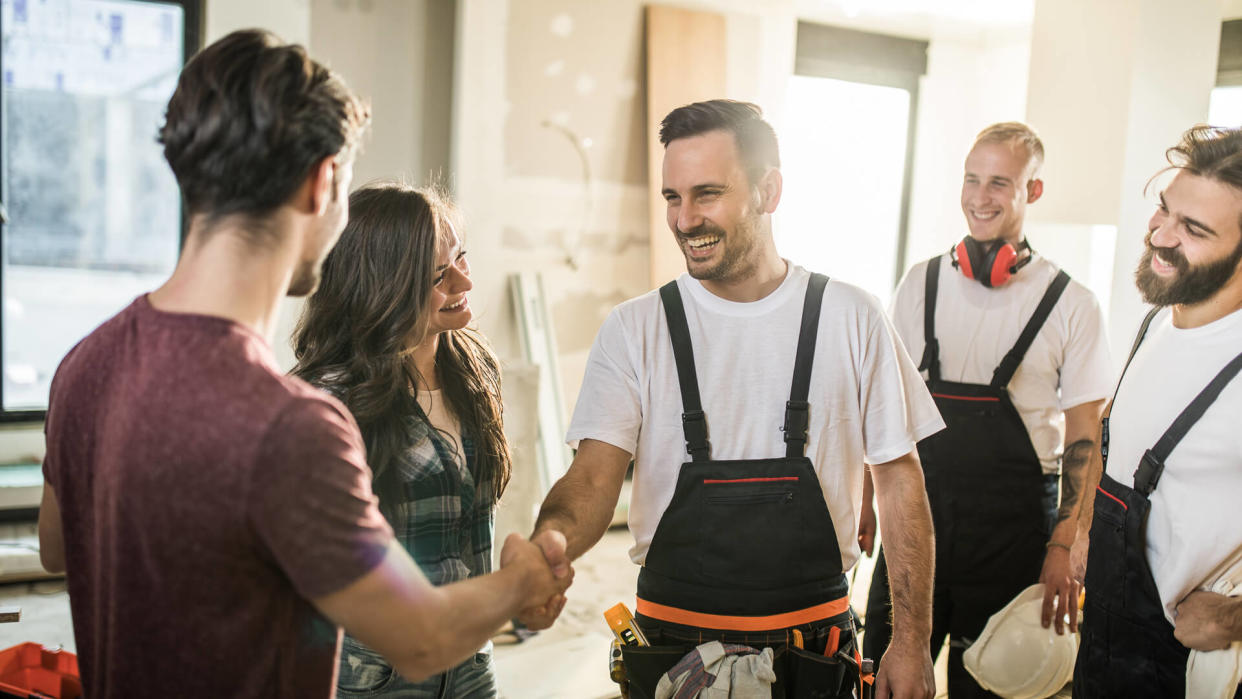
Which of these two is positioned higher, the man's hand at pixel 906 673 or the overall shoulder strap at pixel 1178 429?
the overall shoulder strap at pixel 1178 429

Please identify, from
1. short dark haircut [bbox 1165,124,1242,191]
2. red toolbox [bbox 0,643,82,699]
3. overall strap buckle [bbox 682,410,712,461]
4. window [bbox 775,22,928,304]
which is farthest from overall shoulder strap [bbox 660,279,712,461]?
window [bbox 775,22,928,304]

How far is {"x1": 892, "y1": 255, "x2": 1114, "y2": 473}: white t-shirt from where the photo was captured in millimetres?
2590

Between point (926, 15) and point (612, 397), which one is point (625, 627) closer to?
point (612, 397)

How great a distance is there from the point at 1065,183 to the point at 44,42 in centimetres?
467

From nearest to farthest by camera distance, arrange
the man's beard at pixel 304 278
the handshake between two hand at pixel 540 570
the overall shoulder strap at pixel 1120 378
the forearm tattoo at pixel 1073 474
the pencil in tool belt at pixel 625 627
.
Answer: the man's beard at pixel 304 278
the handshake between two hand at pixel 540 570
the pencil in tool belt at pixel 625 627
the overall shoulder strap at pixel 1120 378
the forearm tattoo at pixel 1073 474

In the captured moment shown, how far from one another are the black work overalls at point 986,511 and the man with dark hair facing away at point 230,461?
1.88 meters

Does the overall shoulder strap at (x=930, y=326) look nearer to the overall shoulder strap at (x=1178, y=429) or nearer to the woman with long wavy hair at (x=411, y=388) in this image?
the overall shoulder strap at (x=1178, y=429)

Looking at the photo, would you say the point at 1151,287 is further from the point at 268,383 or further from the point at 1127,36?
the point at 1127,36

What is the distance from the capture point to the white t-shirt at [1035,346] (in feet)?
8.50

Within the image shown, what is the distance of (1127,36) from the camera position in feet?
11.3

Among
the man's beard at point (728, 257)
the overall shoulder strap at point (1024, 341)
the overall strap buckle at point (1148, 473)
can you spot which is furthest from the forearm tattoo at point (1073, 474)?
the man's beard at point (728, 257)

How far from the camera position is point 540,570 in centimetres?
144

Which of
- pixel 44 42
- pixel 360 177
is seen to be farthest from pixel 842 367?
pixel 44 42

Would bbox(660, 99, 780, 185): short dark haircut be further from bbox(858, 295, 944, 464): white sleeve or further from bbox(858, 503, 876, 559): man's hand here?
bbox(858, 503, 876, 559): man's hand
